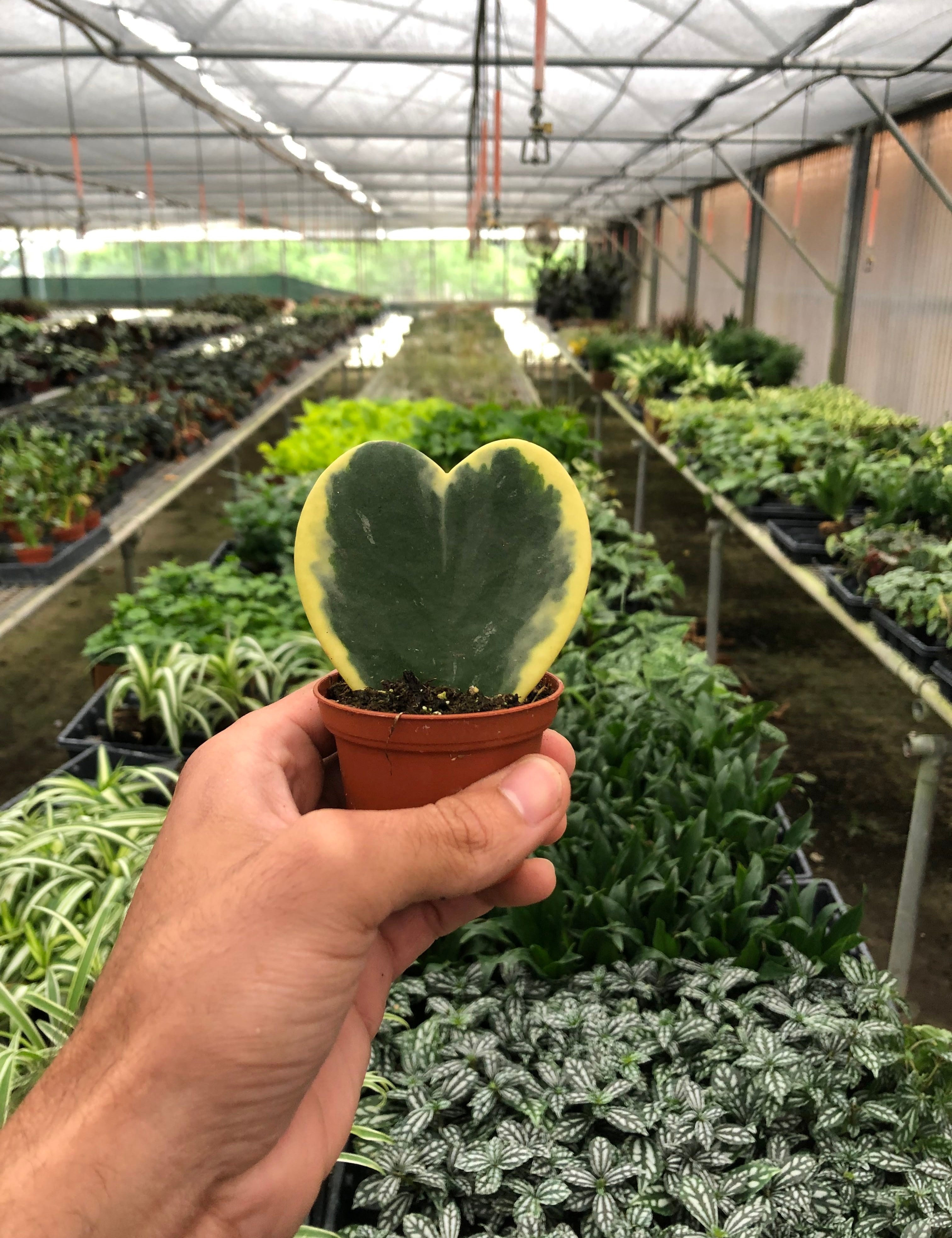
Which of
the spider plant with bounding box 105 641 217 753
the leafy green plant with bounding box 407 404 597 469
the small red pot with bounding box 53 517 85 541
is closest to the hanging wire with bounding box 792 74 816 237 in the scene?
the leafy green plant with bounding box 407 404 597 469

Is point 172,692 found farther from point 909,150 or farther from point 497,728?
point 909,150

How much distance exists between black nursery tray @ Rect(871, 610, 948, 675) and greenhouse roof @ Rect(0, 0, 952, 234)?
Answer: 8.89ft

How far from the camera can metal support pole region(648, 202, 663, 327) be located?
666 inches

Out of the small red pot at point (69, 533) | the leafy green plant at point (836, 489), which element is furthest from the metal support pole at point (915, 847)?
the small red pot at point (69, 533)

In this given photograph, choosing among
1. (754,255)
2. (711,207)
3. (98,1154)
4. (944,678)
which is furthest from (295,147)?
(98,1154)

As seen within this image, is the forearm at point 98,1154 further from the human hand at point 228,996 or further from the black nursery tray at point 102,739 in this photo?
the black nursery tray at point 102,739

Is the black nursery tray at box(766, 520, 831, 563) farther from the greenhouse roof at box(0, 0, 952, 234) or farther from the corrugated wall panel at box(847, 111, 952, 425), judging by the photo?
the corrugated wall panel at box(847, 111, 952, 425)

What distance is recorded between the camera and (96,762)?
2.69 meters

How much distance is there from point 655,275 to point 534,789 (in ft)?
57.5

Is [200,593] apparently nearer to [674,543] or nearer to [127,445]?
[127,445]

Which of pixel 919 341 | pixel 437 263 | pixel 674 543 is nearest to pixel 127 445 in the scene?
pixel 674 543

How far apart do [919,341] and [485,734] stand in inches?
271

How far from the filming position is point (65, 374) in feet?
24.8

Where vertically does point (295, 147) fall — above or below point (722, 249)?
above
